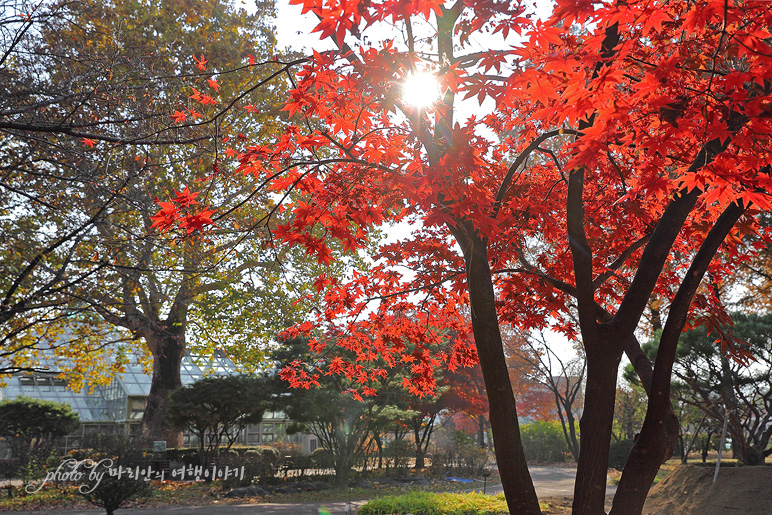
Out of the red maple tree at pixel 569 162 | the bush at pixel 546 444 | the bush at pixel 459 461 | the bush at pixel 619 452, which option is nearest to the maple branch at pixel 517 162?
the red maple tree at pixel 569 162

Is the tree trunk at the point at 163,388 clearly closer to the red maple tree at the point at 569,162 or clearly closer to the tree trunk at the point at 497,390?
the red maple tree at the point at 569,162

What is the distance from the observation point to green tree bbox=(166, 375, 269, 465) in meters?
13.6

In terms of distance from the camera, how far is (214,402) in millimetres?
13750

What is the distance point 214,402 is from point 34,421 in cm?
692

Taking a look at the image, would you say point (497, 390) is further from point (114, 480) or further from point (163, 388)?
point (163, 388)

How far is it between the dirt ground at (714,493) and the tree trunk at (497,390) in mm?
5146

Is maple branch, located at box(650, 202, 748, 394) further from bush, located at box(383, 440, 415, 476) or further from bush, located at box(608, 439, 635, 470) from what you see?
bush, located at box(608, 439, 635, 470)

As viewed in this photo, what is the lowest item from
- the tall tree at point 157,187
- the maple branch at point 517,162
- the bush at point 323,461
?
the bush at point 323,461

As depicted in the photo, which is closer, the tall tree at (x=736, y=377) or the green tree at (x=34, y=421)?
the tall tree at (x=736, y=377)

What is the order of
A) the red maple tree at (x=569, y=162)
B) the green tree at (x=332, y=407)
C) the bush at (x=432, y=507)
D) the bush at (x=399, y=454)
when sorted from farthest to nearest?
the bush at (x=399, y=454) → the green tree at (x=332, y=407) → the bush at (x=432, y=507) → the red maple tree at (x=569, y=162)

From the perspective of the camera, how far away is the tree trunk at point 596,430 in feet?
12.0

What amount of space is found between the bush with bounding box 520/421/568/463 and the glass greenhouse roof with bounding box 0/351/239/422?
15855mm

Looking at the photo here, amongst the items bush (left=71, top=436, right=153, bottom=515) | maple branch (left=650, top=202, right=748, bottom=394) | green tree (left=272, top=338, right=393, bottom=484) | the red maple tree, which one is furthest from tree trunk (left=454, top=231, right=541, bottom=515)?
green tree (left=272, top=338, right=393, bottom=484)

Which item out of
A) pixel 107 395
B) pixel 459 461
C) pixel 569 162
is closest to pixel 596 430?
pixel 569 162
